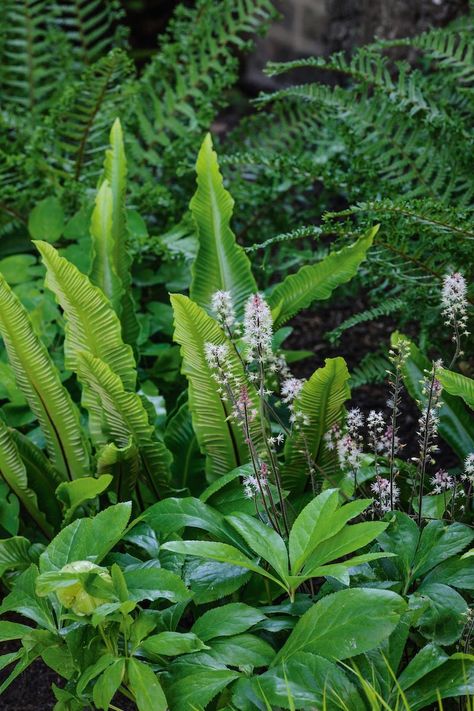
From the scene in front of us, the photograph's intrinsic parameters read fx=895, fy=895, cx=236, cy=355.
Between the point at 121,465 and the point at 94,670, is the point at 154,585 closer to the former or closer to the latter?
the point at 94,670

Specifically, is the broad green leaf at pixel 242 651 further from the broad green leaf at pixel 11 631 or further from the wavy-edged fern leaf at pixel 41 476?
the wavy-edged fern leaf at pixel 41 476

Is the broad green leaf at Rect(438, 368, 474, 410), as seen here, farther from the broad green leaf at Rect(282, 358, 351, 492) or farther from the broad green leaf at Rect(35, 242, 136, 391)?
the broad green leaf at Rect(35, 242, 136, 391)

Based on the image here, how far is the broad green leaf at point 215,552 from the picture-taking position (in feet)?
5.01

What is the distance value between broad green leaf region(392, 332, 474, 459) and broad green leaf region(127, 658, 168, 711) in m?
0.90

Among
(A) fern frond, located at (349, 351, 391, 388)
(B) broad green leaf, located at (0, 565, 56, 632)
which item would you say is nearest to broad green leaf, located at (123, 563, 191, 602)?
(B) broad green leaf, located at (0, 565, 56, 632)

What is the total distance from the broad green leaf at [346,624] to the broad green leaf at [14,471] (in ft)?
2.50

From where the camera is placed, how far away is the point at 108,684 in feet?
4.70

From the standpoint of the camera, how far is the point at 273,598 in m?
1.78

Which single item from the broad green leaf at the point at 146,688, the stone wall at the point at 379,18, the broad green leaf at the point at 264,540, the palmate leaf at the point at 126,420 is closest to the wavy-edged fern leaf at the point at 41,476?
the palmate leaf at the point at 126,420

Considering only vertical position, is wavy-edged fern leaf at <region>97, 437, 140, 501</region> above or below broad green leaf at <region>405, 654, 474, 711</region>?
below

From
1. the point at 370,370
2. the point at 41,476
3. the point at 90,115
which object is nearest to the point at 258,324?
the point at 41,476

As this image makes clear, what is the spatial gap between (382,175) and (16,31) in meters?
1.50

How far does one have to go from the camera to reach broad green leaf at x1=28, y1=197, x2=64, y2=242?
2697 mm

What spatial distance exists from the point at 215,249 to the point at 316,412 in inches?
19.2
